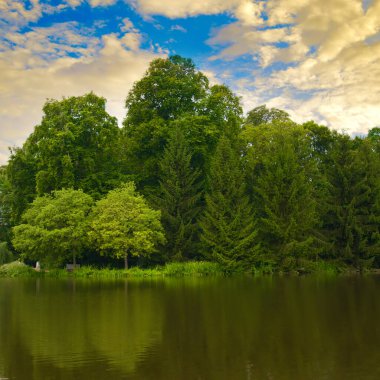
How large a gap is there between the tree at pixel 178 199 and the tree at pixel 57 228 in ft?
23.7

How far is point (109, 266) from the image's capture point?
40.4m

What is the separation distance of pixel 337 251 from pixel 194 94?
2106 cm

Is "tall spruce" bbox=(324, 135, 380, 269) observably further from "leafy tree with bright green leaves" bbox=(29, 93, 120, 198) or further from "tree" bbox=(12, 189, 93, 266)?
"tree" bbox=(12, 189, 93, 266)

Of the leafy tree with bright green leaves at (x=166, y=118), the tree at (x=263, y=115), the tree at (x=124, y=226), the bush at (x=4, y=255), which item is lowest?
the bush at (x=4, y=255)

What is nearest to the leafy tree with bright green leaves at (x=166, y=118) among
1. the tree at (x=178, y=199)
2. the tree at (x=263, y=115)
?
the tree at (x=178, y=199)

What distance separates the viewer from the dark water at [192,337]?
9852 mm

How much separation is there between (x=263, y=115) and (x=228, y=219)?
96.9ft

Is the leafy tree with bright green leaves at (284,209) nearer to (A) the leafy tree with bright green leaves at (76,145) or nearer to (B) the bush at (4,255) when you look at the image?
(A) the leafy tree with bright green leaves at (76,145)

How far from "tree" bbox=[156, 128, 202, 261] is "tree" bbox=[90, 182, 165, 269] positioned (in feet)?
6.88

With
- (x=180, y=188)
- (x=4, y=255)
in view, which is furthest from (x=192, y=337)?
(x=4, y=255)

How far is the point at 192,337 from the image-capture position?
13.1 metres

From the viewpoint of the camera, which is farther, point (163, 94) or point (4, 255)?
point (4, 255)

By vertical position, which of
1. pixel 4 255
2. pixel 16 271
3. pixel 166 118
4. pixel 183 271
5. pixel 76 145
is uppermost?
pixel 166 118

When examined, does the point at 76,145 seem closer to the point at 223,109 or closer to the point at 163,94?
the point at 163,94
